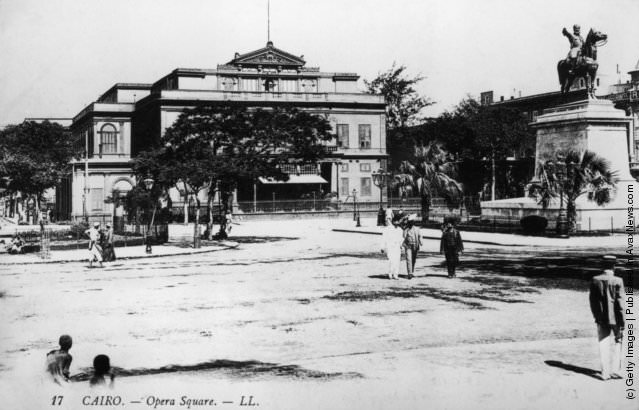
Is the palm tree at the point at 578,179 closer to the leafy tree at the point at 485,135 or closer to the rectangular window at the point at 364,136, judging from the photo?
the leafy tree at the point at 485,135

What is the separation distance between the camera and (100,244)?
20203 millimetres

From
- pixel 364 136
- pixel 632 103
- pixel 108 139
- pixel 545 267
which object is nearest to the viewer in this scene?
pixel 545 267

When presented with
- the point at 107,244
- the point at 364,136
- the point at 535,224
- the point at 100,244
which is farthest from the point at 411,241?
the point at 364,136

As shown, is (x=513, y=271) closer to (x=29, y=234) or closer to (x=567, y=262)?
(x=567, y=262)

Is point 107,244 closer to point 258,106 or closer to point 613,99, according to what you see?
point 613,99

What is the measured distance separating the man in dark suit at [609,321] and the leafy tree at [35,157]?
41870 mm

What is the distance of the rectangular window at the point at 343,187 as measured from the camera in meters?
60.4

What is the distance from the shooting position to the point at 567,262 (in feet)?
59.8

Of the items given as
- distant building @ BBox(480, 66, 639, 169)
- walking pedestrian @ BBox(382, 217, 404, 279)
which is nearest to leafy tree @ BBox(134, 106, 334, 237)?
distant building @ BBox(480, 66, 639, 169)

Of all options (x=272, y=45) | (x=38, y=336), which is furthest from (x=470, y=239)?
(x=272, y=45)

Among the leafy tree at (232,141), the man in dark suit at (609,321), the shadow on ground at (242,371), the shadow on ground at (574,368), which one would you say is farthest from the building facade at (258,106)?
the man in dark suit at (609,321)

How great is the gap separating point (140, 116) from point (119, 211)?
41.7 ft

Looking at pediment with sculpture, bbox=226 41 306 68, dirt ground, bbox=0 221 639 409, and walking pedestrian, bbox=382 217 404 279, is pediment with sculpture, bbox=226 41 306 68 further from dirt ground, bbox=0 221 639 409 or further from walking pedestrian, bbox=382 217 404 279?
walking pedestrian, bbox=382 217 404 279

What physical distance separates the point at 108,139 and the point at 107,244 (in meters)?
45.2
